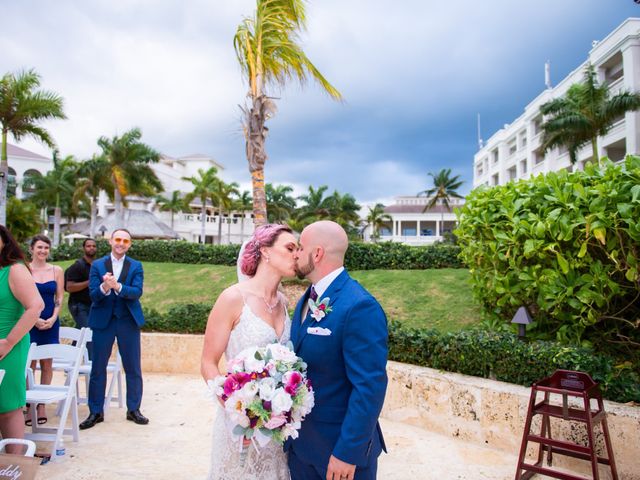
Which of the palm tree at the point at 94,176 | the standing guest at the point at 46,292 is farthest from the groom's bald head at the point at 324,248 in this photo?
the palm tree at the point at 94,176

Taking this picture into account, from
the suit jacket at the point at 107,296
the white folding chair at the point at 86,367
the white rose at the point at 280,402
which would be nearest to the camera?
the white rose at the point at 280,402

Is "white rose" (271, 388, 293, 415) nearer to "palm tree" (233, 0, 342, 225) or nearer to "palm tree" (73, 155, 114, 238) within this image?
"palm tree" (233, 0, 342, 225)

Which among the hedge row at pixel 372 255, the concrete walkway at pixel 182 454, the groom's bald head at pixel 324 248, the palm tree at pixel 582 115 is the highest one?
the palm tree at pixel 582 115

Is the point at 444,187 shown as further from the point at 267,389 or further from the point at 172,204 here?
the point at 267,389

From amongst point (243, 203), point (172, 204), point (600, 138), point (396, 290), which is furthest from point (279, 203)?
point (396, 290)

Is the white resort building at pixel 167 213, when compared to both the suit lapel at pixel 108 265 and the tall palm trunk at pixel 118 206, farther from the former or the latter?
the suit lapel at pixel 108 265

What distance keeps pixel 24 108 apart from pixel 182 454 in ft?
63.0

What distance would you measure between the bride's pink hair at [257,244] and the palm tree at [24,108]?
65.9 ft

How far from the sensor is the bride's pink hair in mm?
Result: 2770

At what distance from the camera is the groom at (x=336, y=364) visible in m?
2.14

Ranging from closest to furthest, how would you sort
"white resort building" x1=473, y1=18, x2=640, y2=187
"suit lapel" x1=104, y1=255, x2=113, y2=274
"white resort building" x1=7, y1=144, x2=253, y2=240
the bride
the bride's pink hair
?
the bride, the bride's pink hair, "suit lapel" x1=104, y1=255, x2=113, y2=274, "white resort building" x1=473, y1=18, x2=640, y2=187, "white resort building" x1=7, y1=144, x2=253, y2=240

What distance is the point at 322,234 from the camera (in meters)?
2.44

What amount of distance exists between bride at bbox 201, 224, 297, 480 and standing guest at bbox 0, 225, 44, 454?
1.80 m

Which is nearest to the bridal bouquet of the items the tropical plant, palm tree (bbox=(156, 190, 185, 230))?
the tropical plant
